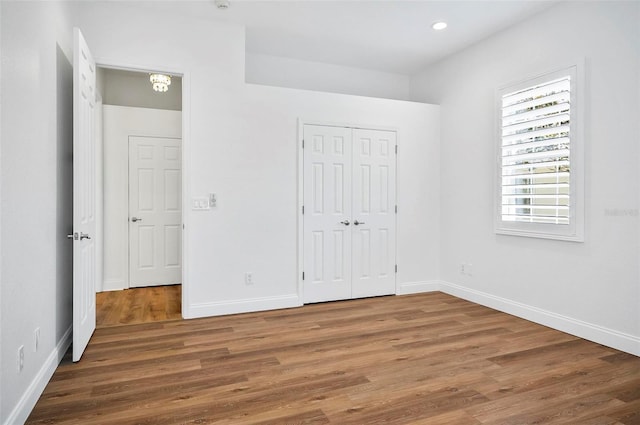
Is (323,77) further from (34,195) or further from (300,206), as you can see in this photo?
(34,195)

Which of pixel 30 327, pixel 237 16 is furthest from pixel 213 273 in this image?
pixel 237 16

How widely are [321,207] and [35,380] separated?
300cm

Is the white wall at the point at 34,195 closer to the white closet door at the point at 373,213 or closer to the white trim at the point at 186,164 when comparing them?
the white trim at the point at 186,164

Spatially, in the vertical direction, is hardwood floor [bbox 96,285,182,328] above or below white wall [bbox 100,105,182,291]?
below

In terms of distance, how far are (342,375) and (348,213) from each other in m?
2.33

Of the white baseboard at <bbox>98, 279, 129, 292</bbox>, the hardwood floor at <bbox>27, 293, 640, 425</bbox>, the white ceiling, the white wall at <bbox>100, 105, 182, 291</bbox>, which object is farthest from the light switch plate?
the white baseboard at <bbox>98, 279, 129, 292</bbox>

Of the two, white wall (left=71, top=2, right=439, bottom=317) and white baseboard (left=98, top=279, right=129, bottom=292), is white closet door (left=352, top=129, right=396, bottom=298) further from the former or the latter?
white baseboard (left=98, top=279, right=129, bottom=292)

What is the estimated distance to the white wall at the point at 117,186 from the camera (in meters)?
5.25

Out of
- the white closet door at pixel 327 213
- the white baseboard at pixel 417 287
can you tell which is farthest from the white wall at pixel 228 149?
the white baseboard at pixel 417 287

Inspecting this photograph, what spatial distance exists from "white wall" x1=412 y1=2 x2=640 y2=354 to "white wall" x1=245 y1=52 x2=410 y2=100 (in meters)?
0.84

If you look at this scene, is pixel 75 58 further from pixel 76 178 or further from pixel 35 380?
pixel 35 380

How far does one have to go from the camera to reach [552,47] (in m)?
3.70

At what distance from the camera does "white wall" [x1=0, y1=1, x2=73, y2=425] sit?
1928mm

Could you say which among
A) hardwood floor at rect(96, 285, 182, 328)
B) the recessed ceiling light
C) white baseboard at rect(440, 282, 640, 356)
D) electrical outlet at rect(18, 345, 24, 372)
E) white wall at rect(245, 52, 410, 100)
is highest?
the recessed ceiling light
